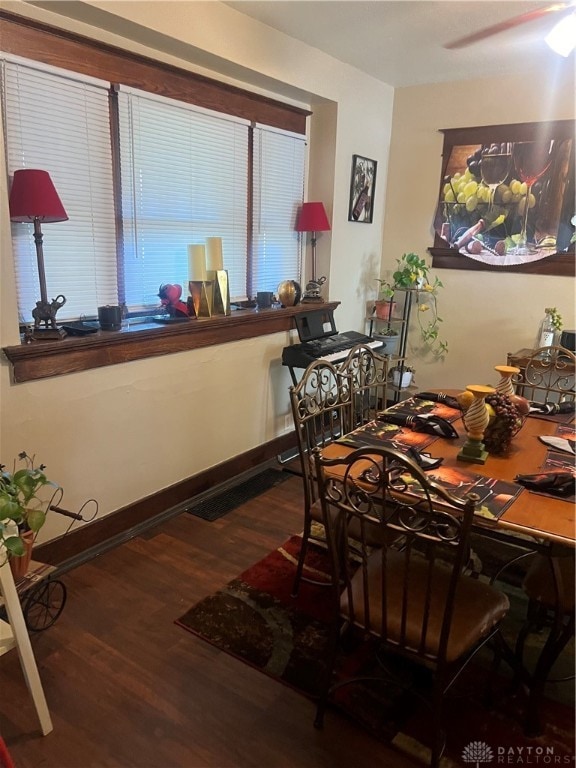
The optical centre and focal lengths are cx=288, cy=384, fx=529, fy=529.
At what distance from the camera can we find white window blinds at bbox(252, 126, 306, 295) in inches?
131

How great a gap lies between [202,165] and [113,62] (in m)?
0.68

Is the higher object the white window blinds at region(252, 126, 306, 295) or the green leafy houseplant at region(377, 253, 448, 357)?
the white window blinds at region(252, 126, 306, 295)

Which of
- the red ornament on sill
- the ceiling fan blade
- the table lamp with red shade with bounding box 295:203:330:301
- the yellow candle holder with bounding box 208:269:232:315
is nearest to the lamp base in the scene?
the red ornament on sill

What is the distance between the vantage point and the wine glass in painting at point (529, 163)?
354 cm

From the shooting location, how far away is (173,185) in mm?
2768

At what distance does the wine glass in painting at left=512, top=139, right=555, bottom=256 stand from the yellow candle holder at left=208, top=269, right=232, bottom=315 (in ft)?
7.11

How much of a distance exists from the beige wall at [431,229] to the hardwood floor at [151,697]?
8.53ft

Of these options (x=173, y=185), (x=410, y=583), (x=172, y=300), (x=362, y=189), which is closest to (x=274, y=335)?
(x=172, y=300)

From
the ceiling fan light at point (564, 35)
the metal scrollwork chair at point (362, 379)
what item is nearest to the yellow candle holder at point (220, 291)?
the metal scrollwork chair at point (362, 379)

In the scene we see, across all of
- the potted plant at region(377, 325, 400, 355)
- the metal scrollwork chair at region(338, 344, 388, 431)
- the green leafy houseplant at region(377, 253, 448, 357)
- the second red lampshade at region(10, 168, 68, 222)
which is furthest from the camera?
the potted plant at region(377, 325, 400, 355)

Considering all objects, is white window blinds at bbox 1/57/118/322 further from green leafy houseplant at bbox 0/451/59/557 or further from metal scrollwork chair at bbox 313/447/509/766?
metal scrollwork chair at bbox 313/447/509/766

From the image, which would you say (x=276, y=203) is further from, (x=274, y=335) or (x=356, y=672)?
(x=356, y=672)

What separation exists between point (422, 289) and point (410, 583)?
2750mm

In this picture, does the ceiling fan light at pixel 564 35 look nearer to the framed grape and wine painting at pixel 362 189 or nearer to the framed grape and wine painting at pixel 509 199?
the framed grape and wine painting at pixel 509 199
